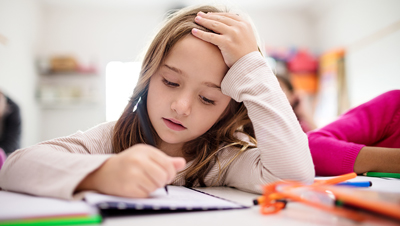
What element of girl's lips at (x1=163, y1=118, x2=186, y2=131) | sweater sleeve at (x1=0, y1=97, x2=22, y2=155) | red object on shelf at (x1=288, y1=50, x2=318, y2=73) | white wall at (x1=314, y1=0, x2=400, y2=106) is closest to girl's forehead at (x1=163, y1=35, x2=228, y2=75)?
girl's lips at (x1=163, y1=118, x2=186, y2=131)

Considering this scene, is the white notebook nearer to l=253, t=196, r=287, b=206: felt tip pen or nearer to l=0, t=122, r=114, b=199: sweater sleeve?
l=0, t=122, r=114, b=199: sweater sleeve

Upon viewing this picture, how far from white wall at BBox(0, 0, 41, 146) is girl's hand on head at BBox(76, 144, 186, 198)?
2904 mm

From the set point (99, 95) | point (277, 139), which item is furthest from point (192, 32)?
point (99, 95)

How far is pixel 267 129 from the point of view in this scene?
0.55 m

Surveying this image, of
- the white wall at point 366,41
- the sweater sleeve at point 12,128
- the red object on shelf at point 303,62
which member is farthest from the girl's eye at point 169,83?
the red object on shelf at point 303,62

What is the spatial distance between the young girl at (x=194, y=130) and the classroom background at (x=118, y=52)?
2.51 metres

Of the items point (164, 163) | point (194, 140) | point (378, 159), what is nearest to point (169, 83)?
point (194, 140)

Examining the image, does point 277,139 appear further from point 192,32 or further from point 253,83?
point 192,32

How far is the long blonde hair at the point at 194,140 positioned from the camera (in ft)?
2.22

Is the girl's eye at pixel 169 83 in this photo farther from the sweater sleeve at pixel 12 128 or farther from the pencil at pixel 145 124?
the sweater sleeve at pixel 12 128

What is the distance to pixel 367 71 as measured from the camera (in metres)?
3.01

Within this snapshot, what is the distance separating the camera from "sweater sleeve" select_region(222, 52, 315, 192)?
0.53 m

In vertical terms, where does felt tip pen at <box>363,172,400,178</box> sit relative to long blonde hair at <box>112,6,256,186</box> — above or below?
below

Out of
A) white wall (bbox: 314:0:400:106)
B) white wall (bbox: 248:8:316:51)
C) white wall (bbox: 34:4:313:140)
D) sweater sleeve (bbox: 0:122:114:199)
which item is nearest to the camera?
sweater sleeve (bbox: 0:122:114:199)
